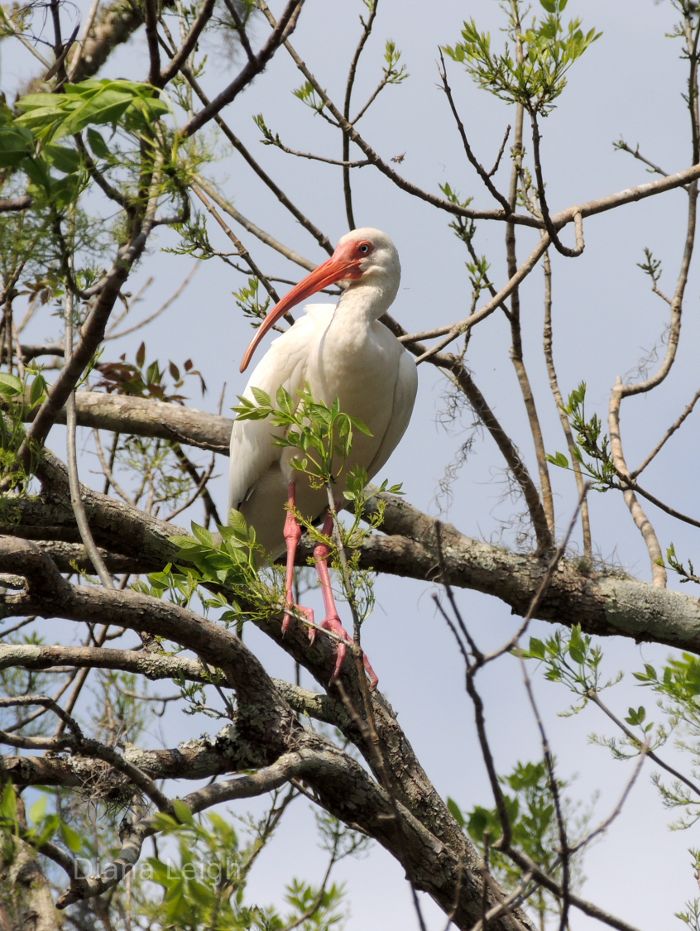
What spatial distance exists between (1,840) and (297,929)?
73 centimetres

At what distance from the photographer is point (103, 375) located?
6.02m

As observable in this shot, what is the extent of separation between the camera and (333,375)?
5.06 m

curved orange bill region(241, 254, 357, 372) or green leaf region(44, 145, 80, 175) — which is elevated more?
curved orange bill region(241, 254, 357, 372)

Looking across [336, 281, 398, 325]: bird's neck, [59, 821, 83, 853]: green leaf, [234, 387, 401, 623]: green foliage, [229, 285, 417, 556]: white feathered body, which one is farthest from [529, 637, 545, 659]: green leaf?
[336, 281, 398, 325]: bird's neck

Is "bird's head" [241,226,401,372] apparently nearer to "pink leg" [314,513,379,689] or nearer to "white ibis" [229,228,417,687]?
"white ibis" [229,228,417,687]

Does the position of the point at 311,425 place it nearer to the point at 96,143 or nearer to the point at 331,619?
the point at 96,143

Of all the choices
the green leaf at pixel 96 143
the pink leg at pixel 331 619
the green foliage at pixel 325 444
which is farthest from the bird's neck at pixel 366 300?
the green leaf at pixel 96 143

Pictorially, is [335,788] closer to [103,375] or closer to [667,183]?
[667,183]

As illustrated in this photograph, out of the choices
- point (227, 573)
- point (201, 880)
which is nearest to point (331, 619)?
point (227, 573)

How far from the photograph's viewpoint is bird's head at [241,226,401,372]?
5.37m

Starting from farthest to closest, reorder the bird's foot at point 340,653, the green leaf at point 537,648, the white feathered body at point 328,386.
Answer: the white feathered body at point 328,386 < the bird's foot at point 340,653 < the green leaf at point 537,648

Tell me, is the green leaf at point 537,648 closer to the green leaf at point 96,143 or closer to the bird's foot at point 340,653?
the bird's foot at point 340,653

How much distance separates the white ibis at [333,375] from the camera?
16.6 ft

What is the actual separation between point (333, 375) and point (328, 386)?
0.05 meters
